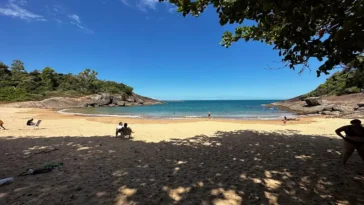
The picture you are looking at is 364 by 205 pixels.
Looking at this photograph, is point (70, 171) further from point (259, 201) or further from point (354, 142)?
point (354, 142)

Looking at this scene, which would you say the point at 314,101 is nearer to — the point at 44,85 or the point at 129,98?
the point at 129,98

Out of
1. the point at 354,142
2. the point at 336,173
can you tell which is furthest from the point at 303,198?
the point at 354,142

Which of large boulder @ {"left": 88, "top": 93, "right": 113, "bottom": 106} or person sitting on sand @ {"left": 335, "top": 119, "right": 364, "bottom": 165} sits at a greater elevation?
large boulder @ {"left": 88, "top": 93, "right": 113, "bottom": 106}

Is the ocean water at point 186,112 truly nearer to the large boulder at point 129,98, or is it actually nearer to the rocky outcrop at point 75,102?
the rocky outcrop at point 75,102

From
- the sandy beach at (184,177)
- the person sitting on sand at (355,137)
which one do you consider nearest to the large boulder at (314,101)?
the sandy beach at (184,177)

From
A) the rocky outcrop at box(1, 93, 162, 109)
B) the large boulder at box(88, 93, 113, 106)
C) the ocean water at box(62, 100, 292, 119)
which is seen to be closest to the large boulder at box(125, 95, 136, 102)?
the rocky outcrop at box(1, 93, 162, 109)

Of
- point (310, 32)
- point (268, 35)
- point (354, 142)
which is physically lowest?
point (354, 142)

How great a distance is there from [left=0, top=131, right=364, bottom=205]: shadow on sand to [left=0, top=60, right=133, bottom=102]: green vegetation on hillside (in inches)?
2772

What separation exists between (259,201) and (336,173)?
9.84ft

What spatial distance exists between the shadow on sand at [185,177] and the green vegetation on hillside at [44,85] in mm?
70410

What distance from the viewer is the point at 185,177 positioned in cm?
516

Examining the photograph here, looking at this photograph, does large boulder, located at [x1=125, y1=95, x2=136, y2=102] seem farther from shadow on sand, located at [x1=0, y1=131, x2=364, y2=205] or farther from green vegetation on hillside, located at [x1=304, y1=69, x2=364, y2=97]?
shadow on sand, located at [x1=0, y1=131, x2=364, y2=205]

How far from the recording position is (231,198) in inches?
156

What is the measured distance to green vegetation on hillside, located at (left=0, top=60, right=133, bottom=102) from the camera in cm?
6366
